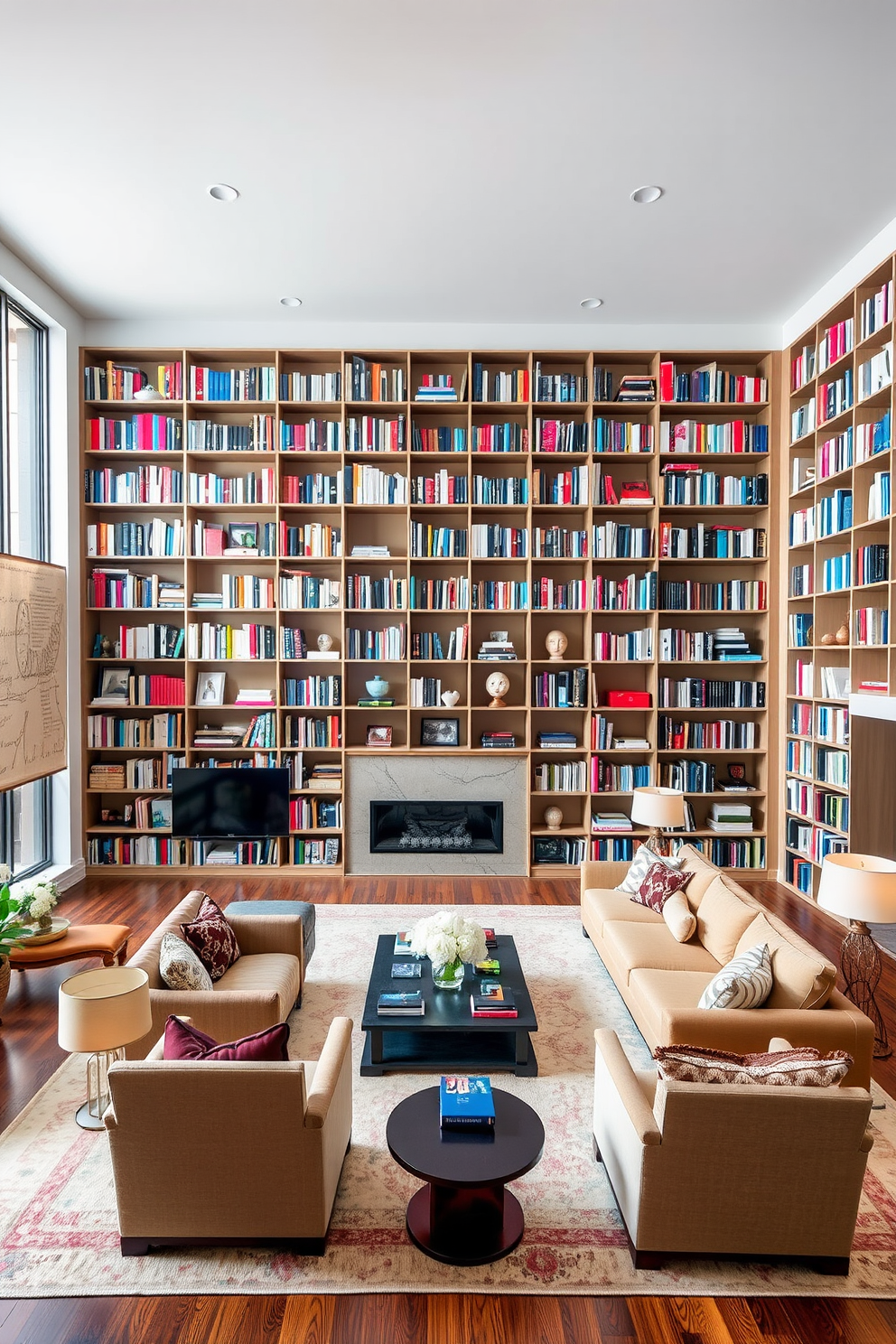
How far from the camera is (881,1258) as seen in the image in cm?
219

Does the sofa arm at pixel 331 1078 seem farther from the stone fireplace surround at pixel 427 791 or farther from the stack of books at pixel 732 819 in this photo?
the stack of books at pixel 732 819

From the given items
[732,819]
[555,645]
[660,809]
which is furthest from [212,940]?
[732,819]

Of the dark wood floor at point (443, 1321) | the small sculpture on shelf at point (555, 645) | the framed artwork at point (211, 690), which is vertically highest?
the small sculpture on shelf at point (555, 645)

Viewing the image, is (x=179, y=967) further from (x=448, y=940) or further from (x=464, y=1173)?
(x=464, y=1173)

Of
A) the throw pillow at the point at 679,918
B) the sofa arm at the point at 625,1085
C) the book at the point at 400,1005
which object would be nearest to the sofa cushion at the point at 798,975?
the throw pillow at the point at 679,918

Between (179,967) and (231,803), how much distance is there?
98.2 inches

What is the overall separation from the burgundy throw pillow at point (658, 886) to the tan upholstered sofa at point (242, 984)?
1793 millimetres

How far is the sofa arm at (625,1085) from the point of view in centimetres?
204

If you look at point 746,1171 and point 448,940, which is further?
point 448,940

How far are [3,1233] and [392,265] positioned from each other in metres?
4.92

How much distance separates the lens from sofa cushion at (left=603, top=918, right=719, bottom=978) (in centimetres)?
334

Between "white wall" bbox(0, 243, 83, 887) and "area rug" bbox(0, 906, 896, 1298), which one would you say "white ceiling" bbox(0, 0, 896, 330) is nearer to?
"white wall" bbox(0, 243, 83, 887)

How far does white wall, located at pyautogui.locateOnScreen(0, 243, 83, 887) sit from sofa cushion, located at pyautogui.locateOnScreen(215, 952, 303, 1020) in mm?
2650

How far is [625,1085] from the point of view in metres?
2.24
